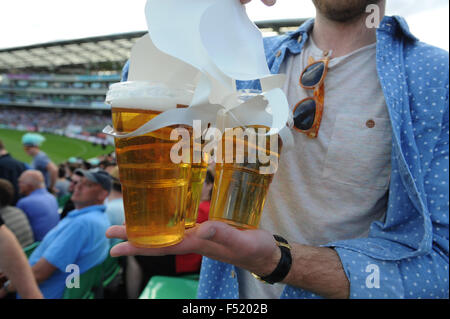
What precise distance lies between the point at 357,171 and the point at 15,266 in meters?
1.79

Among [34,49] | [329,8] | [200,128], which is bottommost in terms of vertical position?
[200,128]

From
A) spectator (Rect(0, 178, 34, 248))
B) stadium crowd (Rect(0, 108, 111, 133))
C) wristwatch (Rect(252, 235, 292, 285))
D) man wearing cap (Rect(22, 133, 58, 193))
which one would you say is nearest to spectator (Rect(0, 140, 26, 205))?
spectator (Rect(0, 178, 34, 248))

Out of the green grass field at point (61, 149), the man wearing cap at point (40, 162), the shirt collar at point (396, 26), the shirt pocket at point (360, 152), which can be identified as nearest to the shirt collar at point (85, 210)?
the shirt pocket at point (360, 152)

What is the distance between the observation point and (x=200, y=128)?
1.88ft

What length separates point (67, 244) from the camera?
179cm

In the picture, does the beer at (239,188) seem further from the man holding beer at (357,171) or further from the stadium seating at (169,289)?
the stadium seating at (169,289)

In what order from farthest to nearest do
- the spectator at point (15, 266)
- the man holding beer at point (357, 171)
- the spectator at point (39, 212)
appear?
the spectator at point (39, 212) → the spectator at point (15, 266) → the man holding beer at point (357, 171)

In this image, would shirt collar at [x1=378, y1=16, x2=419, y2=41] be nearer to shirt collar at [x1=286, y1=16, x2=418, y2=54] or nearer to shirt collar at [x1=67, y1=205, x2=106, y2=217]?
shirt collar at [x1=286, y1=16, x2=418, y2=54]

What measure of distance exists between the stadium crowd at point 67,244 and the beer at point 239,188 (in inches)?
36.9

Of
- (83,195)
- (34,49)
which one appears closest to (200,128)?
(83,195)

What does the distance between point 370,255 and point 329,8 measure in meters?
0.80

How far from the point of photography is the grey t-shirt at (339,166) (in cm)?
92

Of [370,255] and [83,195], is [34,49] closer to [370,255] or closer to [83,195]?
[83,195]

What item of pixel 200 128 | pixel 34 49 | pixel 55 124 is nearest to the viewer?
pixel 200 128
